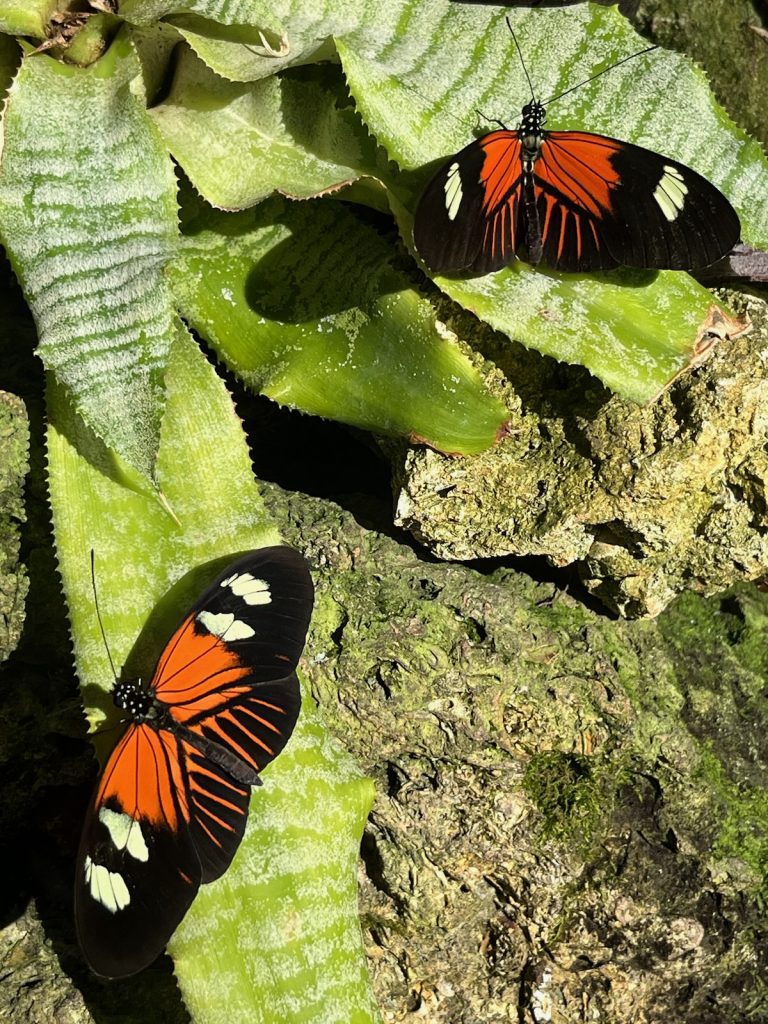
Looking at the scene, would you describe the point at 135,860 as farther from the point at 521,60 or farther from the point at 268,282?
the point at 521,60

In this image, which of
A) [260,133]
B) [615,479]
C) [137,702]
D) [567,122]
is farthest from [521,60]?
[137,702]

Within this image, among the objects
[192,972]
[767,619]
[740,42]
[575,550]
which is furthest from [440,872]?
[740,42]

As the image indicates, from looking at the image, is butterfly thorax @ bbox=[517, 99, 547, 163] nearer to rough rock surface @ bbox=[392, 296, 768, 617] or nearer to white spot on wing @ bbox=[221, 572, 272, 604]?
rough rock surface @ bbox=[392, 296, 768, 617]

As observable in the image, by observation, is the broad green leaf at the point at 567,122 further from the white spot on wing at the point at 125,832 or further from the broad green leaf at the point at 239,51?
the white spot on wing at the point at 125,832

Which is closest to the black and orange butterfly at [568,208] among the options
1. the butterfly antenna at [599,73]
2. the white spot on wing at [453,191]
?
the white spot on wing at [453,191]

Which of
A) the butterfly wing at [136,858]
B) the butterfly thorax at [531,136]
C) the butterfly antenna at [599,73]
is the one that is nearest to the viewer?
the butterfly wing at [136,858]

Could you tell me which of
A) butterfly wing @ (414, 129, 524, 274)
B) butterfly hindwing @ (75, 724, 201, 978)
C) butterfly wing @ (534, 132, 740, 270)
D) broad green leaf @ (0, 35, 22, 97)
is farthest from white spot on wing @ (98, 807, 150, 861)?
broad green leaf @ (0, 35, 22, 97)

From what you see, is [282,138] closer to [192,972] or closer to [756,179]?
[756,179]
